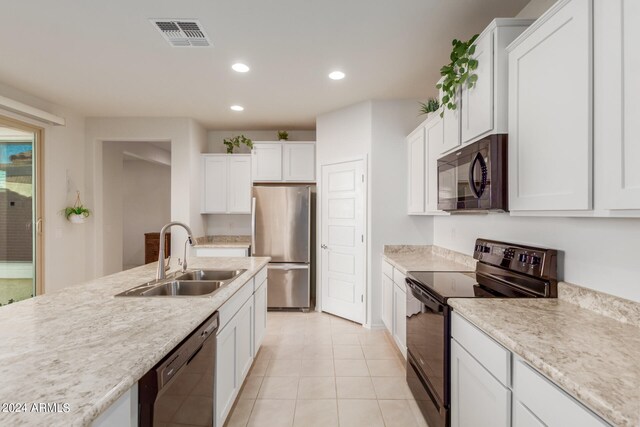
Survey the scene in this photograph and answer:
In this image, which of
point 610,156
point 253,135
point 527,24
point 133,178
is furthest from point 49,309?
point 133,178

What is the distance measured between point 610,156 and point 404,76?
2294mm

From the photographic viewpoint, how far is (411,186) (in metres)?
3.38

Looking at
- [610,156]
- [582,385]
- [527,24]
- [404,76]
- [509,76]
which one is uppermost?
[404,76]

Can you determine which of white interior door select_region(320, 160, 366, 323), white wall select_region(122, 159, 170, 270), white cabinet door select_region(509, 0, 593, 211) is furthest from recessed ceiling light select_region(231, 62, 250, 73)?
white wall select_region(122, 159, 170, 270)

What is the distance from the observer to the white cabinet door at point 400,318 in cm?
254

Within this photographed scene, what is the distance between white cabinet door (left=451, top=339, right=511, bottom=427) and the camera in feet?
3.88

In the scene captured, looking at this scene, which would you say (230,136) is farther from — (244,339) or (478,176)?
(478,176)

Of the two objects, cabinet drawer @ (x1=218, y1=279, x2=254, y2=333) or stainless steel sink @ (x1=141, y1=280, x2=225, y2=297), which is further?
stainless steel sink @ (x1=141, y1=280, x2=225, y2=297)

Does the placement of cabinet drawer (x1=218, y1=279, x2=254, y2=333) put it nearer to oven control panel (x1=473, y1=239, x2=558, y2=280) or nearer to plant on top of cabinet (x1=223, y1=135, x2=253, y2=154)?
oven control panel (x1=473, y1=239, x2=558, y2=280)

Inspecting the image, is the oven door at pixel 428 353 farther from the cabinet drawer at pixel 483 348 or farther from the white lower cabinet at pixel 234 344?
the white lower cabinet at pixel 234 344

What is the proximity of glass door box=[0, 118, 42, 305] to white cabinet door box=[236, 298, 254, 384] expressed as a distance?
303cm

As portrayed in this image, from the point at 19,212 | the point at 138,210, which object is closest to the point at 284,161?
the point at 19,212

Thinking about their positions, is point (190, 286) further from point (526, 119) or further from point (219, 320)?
point (526, 119)

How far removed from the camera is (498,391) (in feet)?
3.92
